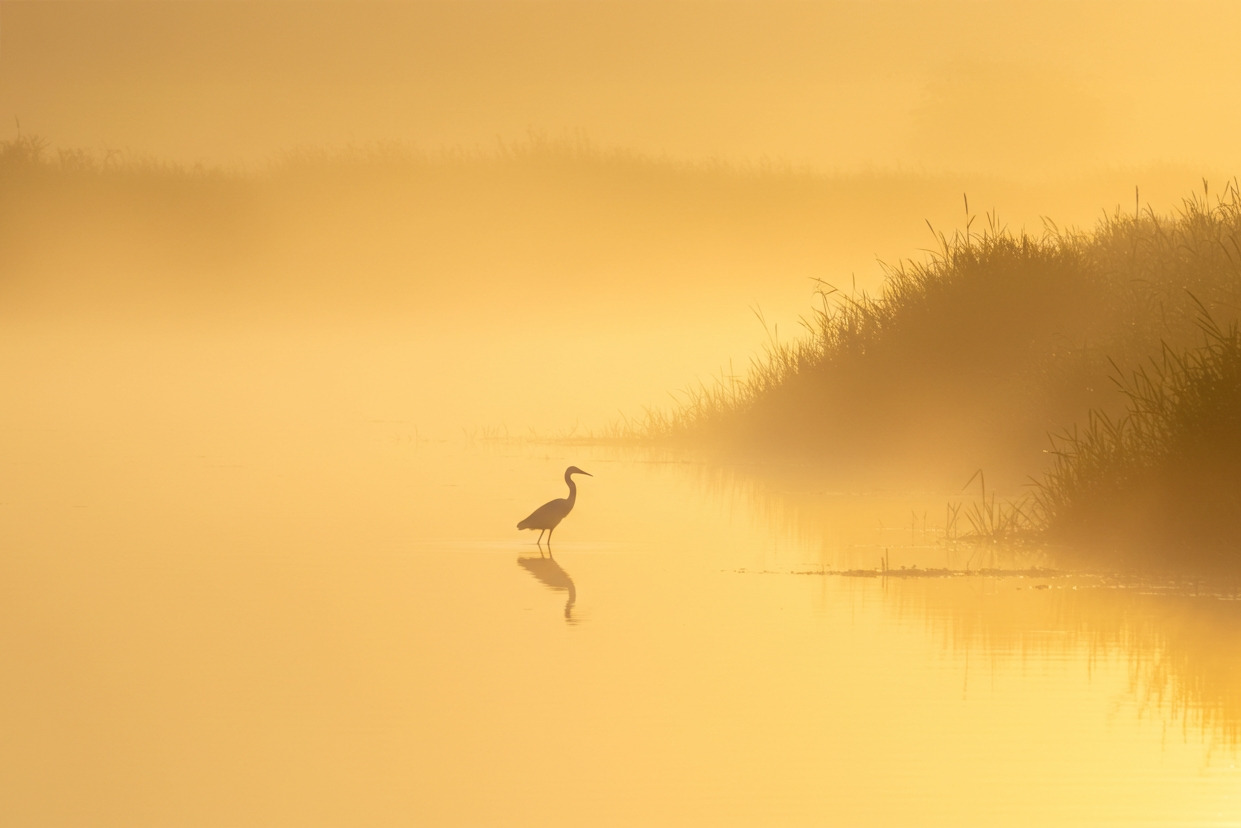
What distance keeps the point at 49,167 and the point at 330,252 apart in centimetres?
591

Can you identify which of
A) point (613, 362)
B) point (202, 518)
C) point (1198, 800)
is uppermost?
point (613, 362)

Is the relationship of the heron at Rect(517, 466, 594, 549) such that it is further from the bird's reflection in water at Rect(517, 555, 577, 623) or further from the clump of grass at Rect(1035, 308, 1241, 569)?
the clump of grass at Rect(1035, 308, 1241, 569)

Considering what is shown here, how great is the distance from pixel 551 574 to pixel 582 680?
10.8 feet

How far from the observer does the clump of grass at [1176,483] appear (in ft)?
36.7

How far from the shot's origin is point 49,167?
38.9 metres

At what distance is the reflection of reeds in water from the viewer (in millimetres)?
7711

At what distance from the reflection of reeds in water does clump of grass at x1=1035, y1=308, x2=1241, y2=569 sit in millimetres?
818

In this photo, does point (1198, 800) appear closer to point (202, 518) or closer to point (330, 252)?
point (202, 518)

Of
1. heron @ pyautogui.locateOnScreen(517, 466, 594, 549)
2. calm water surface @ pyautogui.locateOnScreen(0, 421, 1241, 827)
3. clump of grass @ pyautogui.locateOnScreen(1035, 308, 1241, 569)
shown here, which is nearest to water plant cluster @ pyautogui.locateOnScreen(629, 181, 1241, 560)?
clump of grass @ pyautogui.locateOnScreen(1035, 308, 1241, 569)

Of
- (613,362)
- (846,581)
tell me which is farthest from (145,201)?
(846,581)

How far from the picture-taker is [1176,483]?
1145 cm

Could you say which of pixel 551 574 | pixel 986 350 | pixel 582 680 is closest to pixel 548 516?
pixel 551 574

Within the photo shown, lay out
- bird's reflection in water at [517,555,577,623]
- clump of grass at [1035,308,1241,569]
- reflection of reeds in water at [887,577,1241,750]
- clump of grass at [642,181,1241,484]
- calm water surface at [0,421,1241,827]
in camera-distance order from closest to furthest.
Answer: calm water surface at [0,421,1241,827]
reflection of reeds in water at [887,577,1241,750]
bird's reflection in water at [517,555,577,623]
clump of grass at [1035,308,1241,569]
clump of grass at [642,181,1241,484]

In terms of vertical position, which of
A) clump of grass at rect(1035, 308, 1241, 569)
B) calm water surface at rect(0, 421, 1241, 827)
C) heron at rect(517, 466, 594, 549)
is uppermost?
clump of grass at rect(1035, 308, 1241, 569)
